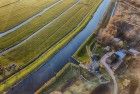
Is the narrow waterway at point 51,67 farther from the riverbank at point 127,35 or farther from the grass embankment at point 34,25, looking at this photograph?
the grass embankment at point 34,25

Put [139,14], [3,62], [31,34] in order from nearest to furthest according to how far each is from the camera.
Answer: [3,62] < [31,34] < [139,14]

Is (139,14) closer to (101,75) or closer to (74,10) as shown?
(74,10)

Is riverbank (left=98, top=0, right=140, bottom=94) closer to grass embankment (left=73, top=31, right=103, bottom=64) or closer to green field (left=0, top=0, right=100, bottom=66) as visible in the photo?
grass embankment (left=73, top=31, right=103, bottom=64)

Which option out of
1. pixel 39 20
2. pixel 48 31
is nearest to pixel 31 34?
pixel 48 31

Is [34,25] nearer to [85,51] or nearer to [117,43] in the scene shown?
[85,51]

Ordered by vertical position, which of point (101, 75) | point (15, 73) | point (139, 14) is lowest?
point (139, 14)
